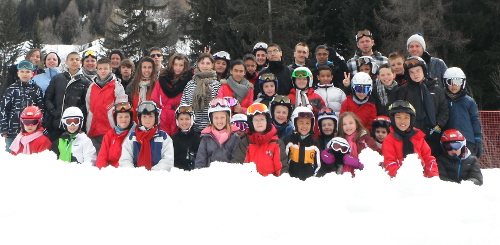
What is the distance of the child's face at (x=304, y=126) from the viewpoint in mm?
5462

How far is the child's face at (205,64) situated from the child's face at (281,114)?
1361 mm

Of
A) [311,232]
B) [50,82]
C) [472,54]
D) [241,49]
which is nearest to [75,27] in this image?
[241,49]

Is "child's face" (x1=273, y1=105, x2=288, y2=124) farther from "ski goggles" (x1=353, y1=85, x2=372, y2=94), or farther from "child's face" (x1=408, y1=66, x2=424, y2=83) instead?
"child's face" (x1=408, y1=66, x2=424, y2=83)

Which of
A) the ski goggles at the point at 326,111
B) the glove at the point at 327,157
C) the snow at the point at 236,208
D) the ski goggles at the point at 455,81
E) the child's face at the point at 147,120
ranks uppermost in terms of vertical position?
the ski goggles at the point at 455,81

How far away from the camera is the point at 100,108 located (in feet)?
20.5

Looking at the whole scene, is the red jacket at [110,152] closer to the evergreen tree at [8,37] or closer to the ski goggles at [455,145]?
the ski goggles at [455,145]

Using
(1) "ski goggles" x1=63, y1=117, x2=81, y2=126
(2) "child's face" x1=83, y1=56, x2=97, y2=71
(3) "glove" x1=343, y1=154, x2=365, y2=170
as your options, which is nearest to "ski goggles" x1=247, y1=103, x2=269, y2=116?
(3) "glove" x1=343, y1=154, x2=365, y2=170

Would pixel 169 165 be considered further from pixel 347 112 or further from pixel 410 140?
pixel 410 140

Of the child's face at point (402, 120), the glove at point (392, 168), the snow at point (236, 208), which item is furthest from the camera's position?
the child's face at point (402, 120)

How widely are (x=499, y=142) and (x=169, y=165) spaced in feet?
27.3

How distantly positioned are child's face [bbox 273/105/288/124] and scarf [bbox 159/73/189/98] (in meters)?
1.57

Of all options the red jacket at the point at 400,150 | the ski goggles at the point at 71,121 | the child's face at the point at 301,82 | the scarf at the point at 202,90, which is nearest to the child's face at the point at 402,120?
the red jacket at the point at 400,150

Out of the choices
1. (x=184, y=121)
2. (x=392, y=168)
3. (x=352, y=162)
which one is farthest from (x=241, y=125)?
(x=392, y=168)

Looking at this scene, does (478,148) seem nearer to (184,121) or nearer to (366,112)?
(366,112)
